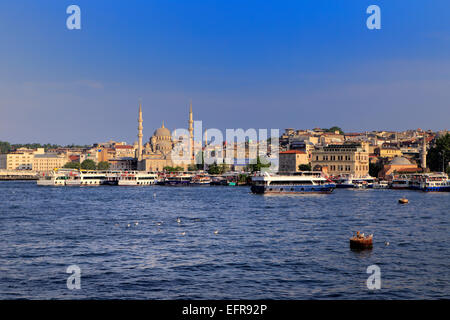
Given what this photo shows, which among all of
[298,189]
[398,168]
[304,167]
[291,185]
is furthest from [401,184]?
[304,167]

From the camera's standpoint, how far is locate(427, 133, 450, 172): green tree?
2783 inches

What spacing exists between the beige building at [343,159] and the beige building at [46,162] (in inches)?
2941

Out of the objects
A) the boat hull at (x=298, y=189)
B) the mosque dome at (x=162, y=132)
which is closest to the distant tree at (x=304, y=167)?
the boat hull at (x=298, y=189)

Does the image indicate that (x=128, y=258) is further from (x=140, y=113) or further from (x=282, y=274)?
(x=140, y=113)

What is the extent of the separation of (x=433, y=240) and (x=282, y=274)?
813 cm

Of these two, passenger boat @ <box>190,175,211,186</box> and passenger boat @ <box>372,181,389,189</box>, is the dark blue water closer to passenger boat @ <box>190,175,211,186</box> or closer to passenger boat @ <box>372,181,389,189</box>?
passenger boat @ <box>372,181,389,189</box>

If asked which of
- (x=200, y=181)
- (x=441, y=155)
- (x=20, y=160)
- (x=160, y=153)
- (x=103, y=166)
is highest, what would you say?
(x=160, y=153)

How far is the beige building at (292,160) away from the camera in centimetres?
8875

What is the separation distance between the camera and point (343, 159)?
85250 mm

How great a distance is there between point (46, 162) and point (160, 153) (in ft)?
109

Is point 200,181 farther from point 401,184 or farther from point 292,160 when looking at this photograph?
point 401,184

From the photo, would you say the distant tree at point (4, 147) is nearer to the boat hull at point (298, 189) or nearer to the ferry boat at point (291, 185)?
the ferry boat at point (291, 185)

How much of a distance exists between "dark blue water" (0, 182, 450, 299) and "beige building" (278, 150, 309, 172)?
62879mm

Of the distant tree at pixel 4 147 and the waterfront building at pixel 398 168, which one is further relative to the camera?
the distant tree at pixel 4 147
